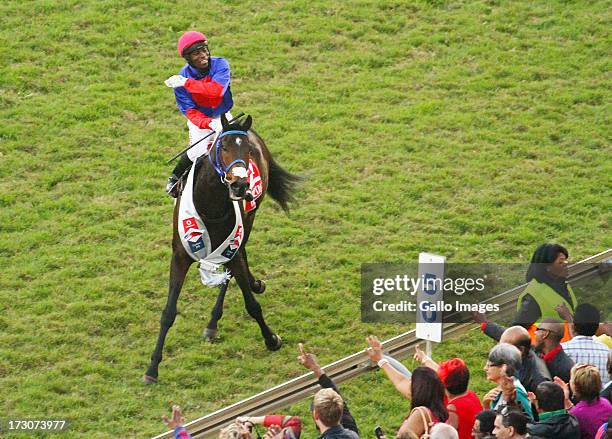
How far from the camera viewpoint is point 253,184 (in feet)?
35.1

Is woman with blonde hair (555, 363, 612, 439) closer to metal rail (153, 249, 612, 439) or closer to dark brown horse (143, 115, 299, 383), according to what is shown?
metal rail (153, 249, 612, 439)

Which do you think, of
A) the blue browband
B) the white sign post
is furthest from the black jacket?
the blue browband

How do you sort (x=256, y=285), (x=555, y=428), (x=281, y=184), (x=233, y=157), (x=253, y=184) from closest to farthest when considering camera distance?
(x=555, y=428)
(x=233, y=157)
(x=253, y=184)
(x=256, y=285)
(x=281, y=184)

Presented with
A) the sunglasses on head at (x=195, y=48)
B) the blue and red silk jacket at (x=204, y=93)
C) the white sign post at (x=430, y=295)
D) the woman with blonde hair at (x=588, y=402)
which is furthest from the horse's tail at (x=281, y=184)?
the woman with blonde hair at (x=588, y=402)

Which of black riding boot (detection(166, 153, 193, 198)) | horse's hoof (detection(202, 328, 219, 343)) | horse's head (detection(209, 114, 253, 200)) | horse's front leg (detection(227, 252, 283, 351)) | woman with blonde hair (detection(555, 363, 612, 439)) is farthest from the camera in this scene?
horse's hoof (detection(202, 328, 219, 343))

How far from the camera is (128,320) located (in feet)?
37.0

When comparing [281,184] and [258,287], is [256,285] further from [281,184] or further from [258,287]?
[281,184]

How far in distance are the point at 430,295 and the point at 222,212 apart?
2104mm

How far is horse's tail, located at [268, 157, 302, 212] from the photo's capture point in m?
12.2

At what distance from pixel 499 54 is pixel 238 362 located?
725cm

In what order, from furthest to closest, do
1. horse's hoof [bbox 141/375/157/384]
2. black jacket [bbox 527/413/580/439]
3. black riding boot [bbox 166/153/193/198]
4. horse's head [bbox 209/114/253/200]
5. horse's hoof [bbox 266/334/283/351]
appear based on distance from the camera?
horse's hoof [bbox 266/334/283/351], black riding boot [bbox 166/153/193/198], horse's hoof [bbox 141/375/157/384], horse's head [bbox 209/114/253/200], black jacket [bbox 527/413/580/439]

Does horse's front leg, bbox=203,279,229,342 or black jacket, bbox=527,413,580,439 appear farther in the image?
horse's front leg, bbox=203,279,229,342

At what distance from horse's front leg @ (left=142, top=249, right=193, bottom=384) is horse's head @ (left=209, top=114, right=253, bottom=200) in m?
1.01

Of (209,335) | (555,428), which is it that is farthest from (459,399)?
(209,335)
